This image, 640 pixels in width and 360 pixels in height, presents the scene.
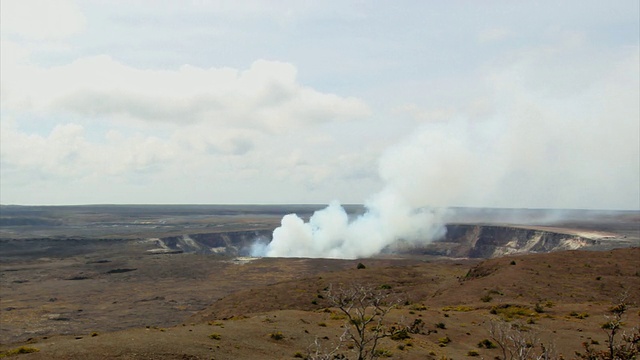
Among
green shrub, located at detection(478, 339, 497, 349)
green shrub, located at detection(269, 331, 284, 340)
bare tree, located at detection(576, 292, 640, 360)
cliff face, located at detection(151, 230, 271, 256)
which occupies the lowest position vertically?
cliff face, located at detection(151, 230, 271, 256)

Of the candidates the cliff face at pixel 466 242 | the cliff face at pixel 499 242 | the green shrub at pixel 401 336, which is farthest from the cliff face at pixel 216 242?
the green shrub at pixel 401 336

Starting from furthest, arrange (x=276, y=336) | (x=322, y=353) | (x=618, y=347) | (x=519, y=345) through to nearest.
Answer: (x=276, y=336) → (x=322, y=353) → (x=618, y=347) → (x=519, y=345)

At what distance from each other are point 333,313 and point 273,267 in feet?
201

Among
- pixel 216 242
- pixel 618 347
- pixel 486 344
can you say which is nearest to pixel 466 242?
pixel 216 242

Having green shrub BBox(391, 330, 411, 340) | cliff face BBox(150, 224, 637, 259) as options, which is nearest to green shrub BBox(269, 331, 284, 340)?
green shrub BBox(391, 330, 411, 340)

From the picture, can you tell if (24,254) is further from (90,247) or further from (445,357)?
(445,357)

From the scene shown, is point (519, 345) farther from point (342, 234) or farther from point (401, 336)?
point (342, 234)

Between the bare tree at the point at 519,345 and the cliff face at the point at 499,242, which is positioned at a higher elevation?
the bare tree at the point at 519,345

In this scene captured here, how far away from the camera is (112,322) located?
5534 cm

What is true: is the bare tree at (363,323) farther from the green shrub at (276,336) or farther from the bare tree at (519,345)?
the green shrub at (276,336)

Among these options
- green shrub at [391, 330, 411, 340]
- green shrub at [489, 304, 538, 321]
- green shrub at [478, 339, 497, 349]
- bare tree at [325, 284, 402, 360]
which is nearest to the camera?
bare tree at [325, 284, 402, 360]

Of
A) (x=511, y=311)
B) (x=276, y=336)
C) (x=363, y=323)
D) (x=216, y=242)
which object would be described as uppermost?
(x=363, y=323)

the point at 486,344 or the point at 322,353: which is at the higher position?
the point at 322,353

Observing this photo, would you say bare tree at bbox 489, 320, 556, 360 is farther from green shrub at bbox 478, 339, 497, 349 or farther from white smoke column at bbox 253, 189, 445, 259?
white smoke column at bbox 253, 189, 445, 259
